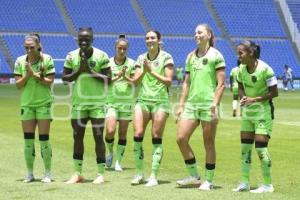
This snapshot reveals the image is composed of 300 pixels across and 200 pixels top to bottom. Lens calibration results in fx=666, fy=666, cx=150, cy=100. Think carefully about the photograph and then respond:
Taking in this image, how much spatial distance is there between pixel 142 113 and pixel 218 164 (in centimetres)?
305

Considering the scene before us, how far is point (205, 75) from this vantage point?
401 inches

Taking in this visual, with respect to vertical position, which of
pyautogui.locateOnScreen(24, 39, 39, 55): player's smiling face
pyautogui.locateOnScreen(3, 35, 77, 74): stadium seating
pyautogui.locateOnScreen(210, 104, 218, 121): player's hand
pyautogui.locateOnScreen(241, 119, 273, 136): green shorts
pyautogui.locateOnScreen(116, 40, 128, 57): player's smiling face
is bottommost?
pyautogui.locateOnScreen(241, 119, 273, 136): green shorts

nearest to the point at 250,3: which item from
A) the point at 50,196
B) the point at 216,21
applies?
the point at 216,21

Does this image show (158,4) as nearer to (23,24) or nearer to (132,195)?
(23,24)

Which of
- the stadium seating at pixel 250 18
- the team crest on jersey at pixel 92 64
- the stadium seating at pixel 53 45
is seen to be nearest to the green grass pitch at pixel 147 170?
the team crest on jersey at pixel 92 64

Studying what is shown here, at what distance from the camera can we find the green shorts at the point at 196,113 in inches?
402

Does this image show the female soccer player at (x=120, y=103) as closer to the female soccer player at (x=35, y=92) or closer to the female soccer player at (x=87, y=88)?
the female soccer player at (x=87, y=88)

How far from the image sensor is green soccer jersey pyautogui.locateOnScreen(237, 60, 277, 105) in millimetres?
10039

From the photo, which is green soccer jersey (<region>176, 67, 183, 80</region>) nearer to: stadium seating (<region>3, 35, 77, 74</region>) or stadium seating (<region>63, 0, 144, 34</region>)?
stadium seating (<region>63, 0, 144, 34</region>)

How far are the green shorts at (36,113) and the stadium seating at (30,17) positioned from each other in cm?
4826

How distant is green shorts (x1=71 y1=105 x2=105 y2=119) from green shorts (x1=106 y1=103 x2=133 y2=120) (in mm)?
2133

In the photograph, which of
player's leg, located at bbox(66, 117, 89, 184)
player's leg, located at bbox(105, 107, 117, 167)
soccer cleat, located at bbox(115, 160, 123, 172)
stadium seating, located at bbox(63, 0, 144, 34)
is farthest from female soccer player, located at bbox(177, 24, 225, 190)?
stadium seating, located at bbox(63, 0, 144, 34)

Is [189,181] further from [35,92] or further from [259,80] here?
[35,92]

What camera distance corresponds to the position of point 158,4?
6506 centimetres
